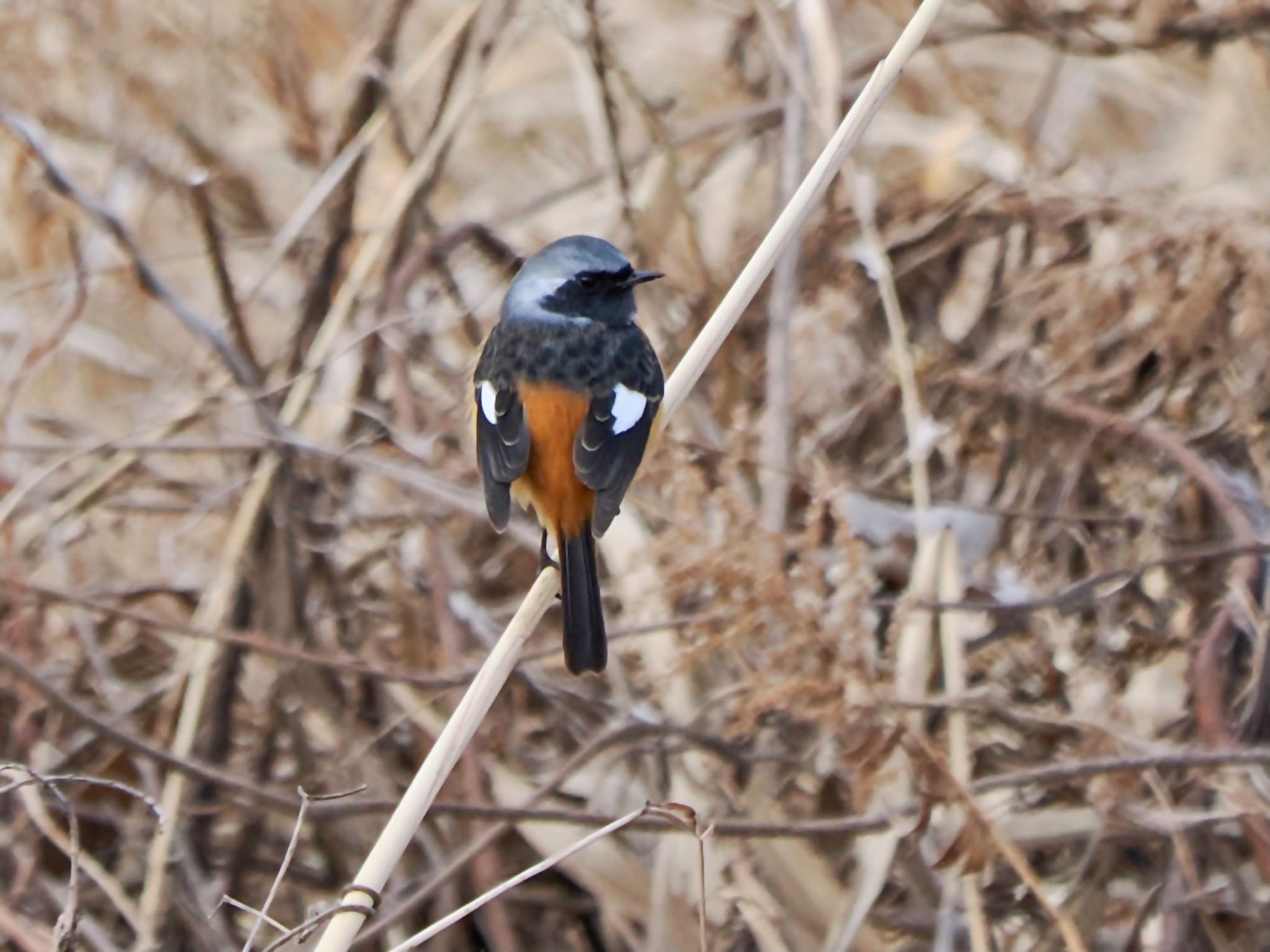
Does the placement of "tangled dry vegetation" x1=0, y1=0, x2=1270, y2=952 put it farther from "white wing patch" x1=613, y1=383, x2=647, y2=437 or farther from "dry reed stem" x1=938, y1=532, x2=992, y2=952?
"white wing patch" x1=613, y1=383, x2=647, y2=437

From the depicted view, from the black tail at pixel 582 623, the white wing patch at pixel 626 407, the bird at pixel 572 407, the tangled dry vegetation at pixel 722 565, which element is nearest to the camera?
Answer: the black tail at pixel 582 623

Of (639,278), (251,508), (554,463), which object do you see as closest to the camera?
(554,463)

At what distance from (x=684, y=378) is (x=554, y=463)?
0.41m

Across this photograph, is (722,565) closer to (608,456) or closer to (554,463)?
(608,456)

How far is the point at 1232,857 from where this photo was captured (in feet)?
11.1

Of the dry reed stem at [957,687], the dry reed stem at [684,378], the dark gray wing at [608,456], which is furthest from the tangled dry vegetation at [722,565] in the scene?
the dry reed stem at [684,378]

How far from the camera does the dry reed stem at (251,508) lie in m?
3.39

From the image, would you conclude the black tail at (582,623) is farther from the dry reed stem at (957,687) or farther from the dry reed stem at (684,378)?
the dry reed stem at (957,687)

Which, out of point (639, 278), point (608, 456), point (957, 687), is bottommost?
point (957, 687)

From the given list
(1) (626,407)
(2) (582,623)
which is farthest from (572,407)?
(2) (582,623)

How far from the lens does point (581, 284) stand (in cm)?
338

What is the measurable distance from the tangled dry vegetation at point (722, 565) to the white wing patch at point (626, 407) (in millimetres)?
168

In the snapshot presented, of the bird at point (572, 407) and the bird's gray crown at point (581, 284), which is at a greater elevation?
the bird's gray crown at point (581, 284)

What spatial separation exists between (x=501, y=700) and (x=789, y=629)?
90 cm
